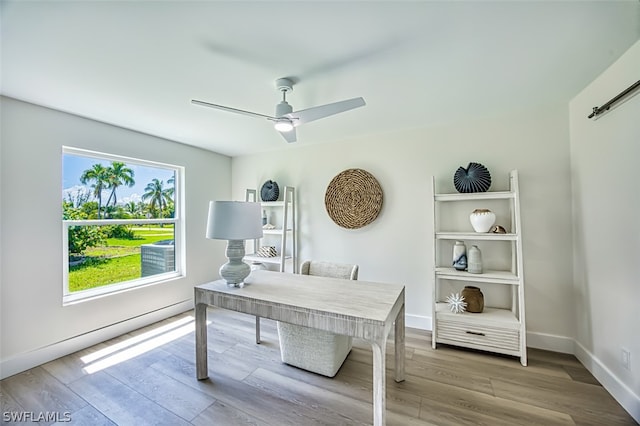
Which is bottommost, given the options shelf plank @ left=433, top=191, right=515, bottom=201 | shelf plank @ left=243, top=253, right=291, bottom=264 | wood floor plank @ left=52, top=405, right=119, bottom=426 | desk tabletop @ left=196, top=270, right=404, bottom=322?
wood floor plank @ left=52, top=405, right=119, bottom=426

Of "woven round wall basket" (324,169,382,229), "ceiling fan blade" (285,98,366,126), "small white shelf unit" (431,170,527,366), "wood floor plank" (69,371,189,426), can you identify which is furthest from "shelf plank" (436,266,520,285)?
"wood floor plank" (69,371,189,426)

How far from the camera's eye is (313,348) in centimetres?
216

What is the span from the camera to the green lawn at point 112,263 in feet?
8.94

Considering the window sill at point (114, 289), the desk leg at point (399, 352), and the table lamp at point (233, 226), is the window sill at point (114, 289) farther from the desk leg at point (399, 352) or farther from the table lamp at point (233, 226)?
the desk leg at point (399, 352)

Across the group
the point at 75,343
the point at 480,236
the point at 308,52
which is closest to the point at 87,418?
the point at 75,343

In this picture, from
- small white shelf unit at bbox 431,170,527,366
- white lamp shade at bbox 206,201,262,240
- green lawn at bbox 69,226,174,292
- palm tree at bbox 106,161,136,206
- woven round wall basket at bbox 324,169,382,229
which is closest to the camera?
white lamp shade at bbox 206,201,262,240

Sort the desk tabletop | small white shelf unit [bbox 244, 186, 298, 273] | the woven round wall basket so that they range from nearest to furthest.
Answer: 1. the desk tabletop
2. the woven round wall basket
3. small white shelf unit [bbox 244, 186, 298, 273]

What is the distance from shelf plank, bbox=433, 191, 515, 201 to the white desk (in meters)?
1.21

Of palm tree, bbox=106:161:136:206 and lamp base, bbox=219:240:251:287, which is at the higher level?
palm tree, bbox=106:161:136:206

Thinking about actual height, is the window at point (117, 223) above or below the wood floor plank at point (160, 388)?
above

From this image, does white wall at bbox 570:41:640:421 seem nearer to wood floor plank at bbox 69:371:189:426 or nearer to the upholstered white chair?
the upholstered white chair

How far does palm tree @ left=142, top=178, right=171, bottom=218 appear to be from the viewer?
133 inches

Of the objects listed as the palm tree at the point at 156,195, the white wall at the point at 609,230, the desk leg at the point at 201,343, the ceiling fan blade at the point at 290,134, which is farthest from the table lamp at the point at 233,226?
the white wall at the point at 609,230

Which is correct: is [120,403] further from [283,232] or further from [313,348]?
[283,232]
